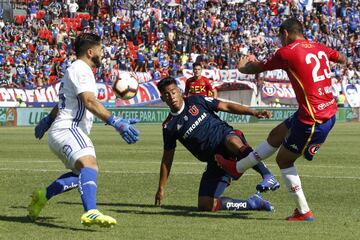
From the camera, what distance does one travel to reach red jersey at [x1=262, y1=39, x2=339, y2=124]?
403 inches

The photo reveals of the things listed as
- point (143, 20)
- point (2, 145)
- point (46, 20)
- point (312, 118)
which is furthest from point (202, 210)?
point (143, 20)

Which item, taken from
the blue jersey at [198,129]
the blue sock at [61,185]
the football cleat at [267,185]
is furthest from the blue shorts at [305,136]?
the blue sock at [61,185]

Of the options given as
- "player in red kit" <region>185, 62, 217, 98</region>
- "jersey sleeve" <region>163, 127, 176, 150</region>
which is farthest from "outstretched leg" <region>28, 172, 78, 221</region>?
"player in red kit" <region>185, 62, 217, 98</region>

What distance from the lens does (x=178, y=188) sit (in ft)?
47.9

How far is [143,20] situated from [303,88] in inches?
1676

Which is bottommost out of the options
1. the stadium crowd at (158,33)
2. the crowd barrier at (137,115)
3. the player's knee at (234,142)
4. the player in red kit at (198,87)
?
the crowd barrier at (137,115)

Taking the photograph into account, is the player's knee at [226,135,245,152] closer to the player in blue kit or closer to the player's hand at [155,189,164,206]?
the player in blue kit

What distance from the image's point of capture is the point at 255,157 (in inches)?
427

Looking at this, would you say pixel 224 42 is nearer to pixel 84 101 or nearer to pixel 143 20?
pixel 143 20

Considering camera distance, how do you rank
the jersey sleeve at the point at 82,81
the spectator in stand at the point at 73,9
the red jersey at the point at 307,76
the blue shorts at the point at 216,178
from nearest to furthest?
the jersey sleeve at the point at 82,81 → the red jersey at the point at 307,76 → the blue shorts at the point at 216,178 → the spectator in stand at the point at 73,9

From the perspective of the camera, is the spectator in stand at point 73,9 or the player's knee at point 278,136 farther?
the spectator in stand at point 73,9

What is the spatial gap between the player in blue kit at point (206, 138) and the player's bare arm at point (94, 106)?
203cm

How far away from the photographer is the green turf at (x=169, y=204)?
9336 millimetres

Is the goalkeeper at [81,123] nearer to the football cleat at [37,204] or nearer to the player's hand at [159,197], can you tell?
the football cleat at [37,204]
